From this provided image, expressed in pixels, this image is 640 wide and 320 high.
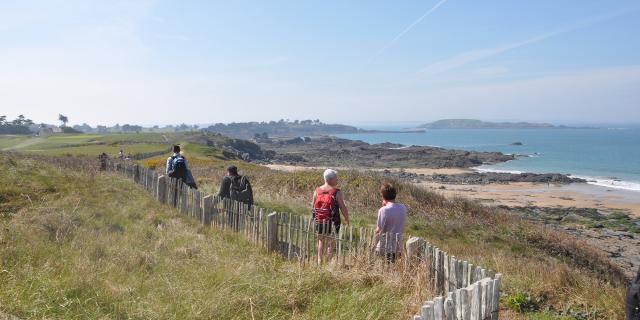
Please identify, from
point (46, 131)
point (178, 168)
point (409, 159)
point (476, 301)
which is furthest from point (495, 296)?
point (46, 131)

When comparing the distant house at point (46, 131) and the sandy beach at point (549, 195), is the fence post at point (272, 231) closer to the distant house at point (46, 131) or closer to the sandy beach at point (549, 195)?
the sandy beach at point (549, 195)

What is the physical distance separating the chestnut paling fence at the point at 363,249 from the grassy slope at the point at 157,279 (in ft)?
1.39

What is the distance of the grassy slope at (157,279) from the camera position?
5145 millimetres

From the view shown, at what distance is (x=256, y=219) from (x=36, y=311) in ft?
15.0

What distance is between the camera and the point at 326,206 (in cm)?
772

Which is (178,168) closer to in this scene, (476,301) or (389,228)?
(389,228)

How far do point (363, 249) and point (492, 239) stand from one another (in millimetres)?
9443

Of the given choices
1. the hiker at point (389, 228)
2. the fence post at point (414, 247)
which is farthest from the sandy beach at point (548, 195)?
the fence post at point (414, 247)

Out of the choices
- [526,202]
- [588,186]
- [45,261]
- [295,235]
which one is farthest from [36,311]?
[588,186]

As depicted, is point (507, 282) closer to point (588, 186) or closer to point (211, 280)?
point (211, 280)

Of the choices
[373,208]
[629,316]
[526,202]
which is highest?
[629,316]

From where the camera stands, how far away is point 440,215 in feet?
60.7

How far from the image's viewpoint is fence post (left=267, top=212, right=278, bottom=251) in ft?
27.8

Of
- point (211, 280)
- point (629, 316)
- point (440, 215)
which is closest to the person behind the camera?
point (629, 316)
